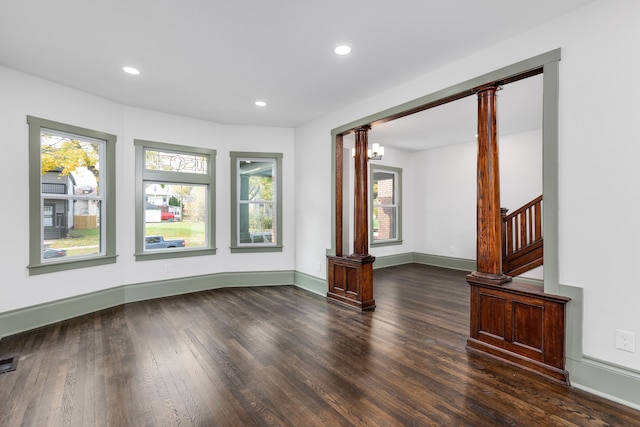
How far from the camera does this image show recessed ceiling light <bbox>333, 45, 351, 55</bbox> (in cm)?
285

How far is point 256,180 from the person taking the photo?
221 inches

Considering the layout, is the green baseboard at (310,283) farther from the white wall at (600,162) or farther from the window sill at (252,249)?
the white wall at (600,162)

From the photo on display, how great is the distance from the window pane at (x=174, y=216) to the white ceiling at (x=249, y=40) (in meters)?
1.54

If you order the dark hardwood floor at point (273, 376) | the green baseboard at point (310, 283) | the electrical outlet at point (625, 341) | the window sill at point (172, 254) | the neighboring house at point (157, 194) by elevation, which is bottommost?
the dark hardwood floor at point (273, 376)

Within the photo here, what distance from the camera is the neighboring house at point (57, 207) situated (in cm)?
369

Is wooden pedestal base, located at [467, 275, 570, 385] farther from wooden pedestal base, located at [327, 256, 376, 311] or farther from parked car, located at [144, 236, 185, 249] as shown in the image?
parked car, located at [144, 236, 185, 249]

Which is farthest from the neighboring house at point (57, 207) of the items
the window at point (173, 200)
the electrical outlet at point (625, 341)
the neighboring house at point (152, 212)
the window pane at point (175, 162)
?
the electrical outlet at point (625, 341)

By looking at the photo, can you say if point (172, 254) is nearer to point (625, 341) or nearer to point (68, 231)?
point (68, 231)

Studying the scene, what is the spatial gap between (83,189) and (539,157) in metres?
7.51

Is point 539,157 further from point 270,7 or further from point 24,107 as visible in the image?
point 24,107

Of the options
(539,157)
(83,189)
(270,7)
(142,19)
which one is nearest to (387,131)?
(539,157)

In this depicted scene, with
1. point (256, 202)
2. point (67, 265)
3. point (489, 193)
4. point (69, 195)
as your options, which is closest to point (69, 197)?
point (69, 195)

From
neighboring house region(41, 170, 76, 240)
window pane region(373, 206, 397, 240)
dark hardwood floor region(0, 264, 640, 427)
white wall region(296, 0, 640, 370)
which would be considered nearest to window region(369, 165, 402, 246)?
window pane region(373, 206, 397, 240)

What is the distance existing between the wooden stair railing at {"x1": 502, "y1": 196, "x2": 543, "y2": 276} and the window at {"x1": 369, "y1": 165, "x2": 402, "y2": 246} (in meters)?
2.74
